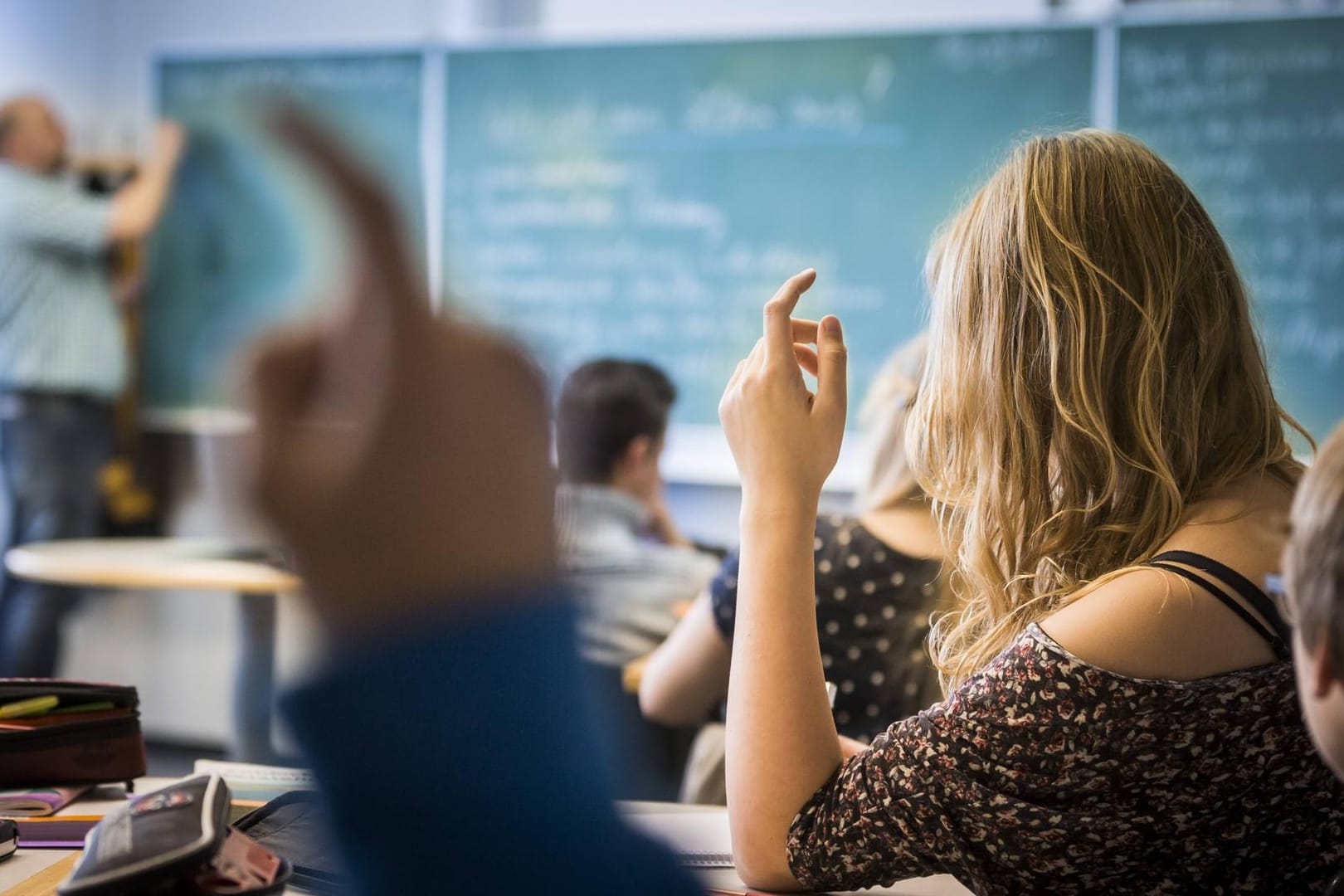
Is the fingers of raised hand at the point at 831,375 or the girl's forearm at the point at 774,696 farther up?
the fingers of raised hand at the point at 831,375

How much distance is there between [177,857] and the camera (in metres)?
0.82

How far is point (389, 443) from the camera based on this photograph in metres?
0.55

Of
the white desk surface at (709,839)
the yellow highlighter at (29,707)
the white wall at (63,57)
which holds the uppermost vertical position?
the white wall at (63,57)

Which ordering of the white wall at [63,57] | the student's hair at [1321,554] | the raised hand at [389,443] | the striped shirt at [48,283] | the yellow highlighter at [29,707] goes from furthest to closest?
the white wall at [63,57], the striped shirt at [48,283], the yellow highlighter at [29,707], the student's hair at [1321,554], the raised hand at [389,443]

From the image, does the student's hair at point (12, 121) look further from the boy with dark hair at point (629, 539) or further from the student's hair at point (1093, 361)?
the student's hair at point (1093, 361)

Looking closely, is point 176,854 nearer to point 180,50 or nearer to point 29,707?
point 29,707

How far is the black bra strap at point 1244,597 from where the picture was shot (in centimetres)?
94

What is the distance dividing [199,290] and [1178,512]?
3.49 meters

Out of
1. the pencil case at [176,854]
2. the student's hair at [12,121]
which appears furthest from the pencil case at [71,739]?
the student's hair at [12,121]

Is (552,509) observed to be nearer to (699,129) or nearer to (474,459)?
A: (474,459)

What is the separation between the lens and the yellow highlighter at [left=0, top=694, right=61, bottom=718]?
124 cm

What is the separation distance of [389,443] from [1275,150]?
Result: 316 cm

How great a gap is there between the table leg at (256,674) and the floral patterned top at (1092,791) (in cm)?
239

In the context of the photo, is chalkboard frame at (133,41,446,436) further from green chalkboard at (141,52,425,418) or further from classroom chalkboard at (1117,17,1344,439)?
classroom chalkboard at (1117,17,1344,439)
